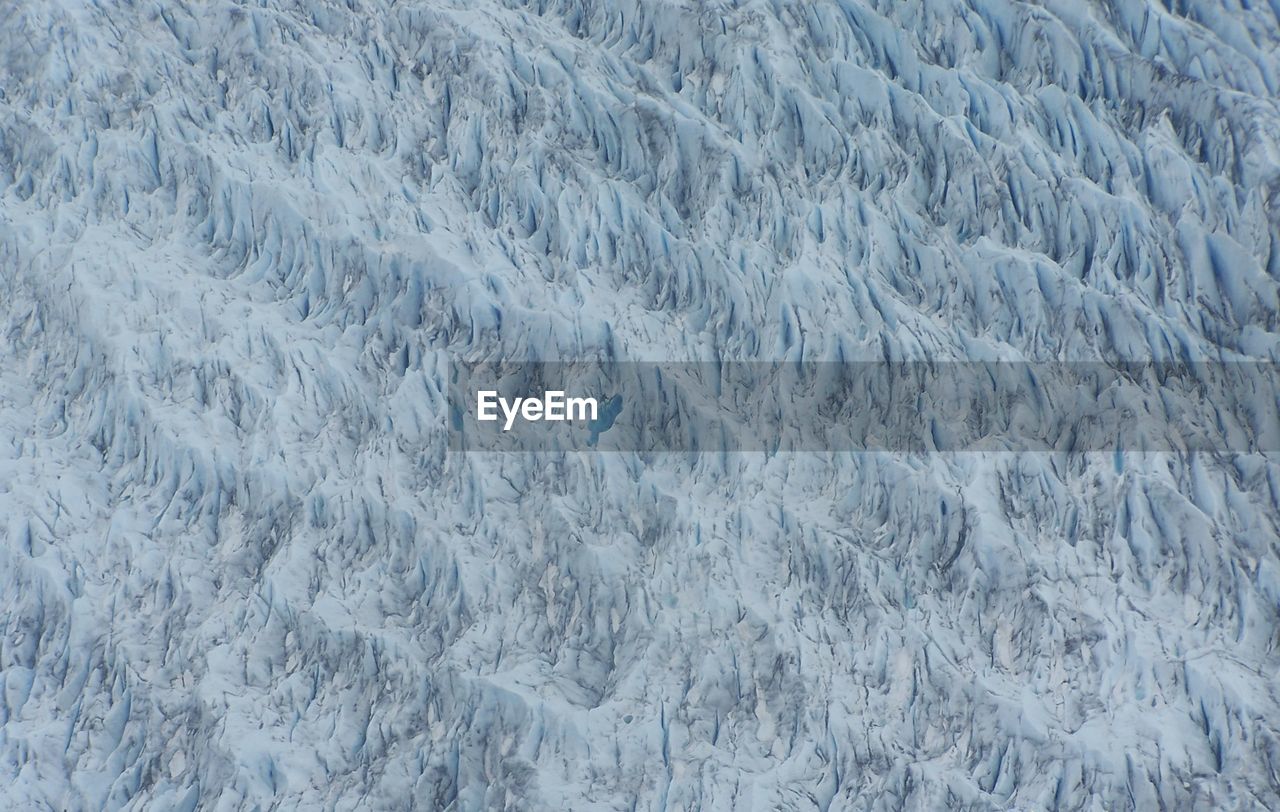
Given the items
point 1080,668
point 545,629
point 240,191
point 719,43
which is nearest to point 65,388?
point 240,191

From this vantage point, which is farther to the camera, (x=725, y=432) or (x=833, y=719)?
(x=725, y=432)

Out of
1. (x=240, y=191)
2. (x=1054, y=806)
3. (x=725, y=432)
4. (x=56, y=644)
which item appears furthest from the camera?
(x=240, y=191)

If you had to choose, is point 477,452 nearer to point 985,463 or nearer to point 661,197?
point 661,197

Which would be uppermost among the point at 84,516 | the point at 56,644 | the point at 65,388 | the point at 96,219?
the point at 96,219

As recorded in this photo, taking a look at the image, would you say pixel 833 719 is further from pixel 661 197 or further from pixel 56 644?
pixel 56 644

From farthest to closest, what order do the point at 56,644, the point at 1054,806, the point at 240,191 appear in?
1. the point at 240,191
2. the point at 56,644
3. the point at 1054,806

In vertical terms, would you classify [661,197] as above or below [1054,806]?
above

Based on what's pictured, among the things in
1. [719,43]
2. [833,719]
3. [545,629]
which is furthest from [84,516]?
[719,43]
